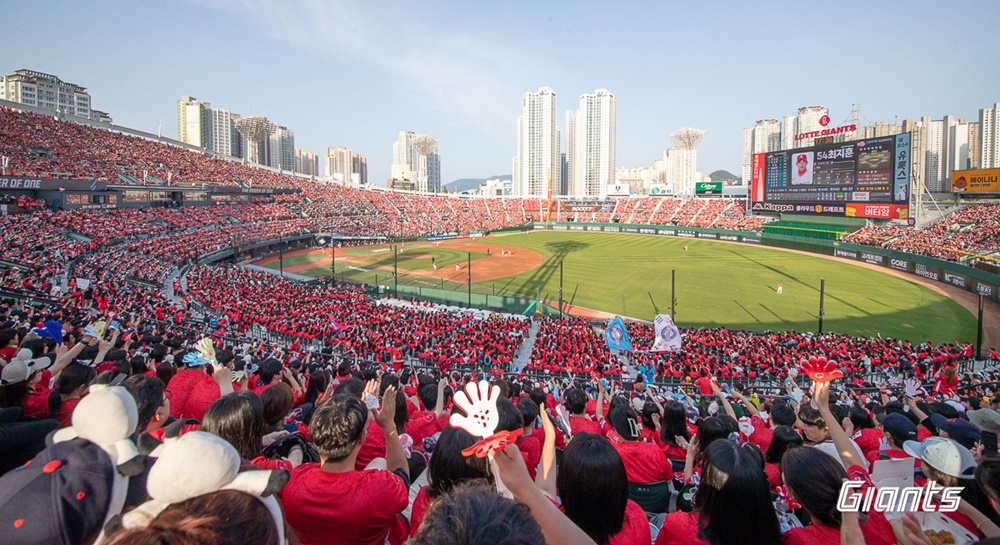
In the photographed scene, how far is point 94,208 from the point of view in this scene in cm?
4612

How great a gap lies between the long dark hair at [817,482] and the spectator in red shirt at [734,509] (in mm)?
280

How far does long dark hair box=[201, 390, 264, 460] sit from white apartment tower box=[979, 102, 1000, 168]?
457ft

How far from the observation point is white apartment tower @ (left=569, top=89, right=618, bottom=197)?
177 meters

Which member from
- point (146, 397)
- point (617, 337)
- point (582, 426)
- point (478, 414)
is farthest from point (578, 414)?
point (617, 337)

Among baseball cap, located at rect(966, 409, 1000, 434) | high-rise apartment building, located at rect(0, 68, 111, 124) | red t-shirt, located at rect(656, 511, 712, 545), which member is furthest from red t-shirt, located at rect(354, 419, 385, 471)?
high-rise apartment building, located at rect(0, 68, 111, 124)

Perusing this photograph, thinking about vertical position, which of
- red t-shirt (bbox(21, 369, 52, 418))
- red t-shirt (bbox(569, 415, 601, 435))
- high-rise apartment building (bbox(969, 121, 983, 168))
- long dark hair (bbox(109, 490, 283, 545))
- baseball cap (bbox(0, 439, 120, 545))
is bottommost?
red t-shirt (bbox(569, 415, 601, 435))

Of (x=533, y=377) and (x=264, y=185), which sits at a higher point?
(x=264, y=185)

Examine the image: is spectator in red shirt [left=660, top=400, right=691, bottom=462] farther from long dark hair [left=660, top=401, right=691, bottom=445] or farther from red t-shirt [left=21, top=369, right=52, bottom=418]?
red t-shirt [left=21, top=369, right=52, bottom=418]

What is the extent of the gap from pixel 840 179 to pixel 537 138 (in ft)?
436

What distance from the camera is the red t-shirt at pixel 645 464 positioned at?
457cm

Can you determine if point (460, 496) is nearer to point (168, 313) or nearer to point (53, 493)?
point (53, 493)

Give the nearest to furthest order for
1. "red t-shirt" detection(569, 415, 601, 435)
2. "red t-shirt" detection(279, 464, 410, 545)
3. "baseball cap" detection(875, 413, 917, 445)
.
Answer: "red t-shirt" detection(279, 464, 410, 545)
"baseball cap" detection(875, 413, 917, 445)
"red t-shirt" detection(569, 415, 601, 435)

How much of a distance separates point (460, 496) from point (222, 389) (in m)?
4.93

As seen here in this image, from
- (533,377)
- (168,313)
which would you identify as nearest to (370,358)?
(533,377)
